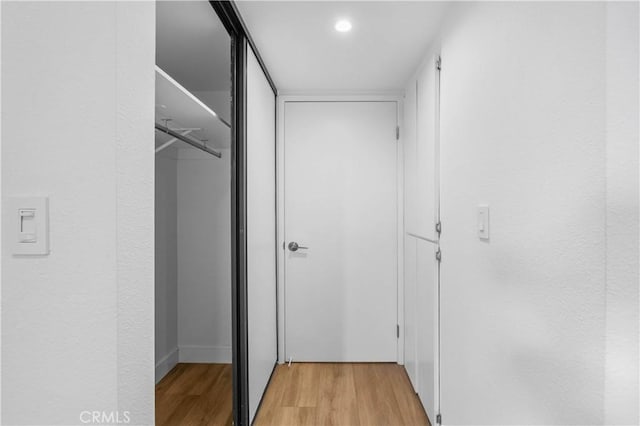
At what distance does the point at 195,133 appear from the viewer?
159 centimetres

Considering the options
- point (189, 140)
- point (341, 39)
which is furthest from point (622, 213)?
point (341, 39)

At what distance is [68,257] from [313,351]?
2.50 meters

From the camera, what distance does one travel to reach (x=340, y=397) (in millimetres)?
2410

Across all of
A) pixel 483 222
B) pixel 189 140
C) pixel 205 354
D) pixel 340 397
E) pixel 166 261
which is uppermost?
pixel 189 140

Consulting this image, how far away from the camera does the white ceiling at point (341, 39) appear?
68.6 inches

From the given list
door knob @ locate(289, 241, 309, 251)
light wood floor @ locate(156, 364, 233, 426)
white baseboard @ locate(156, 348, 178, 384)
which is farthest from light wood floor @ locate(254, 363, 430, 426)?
white baseboard @ locate(156, 348, 178, 384)

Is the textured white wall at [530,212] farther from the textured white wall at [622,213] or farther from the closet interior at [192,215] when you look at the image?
the closet interior at [192,215]

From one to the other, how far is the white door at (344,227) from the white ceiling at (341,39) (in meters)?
0.30

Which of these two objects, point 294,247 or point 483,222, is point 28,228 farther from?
point 294,247

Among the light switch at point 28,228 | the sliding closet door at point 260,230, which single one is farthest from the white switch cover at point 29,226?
the sliding closet door at point 260,230

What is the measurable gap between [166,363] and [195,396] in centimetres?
30

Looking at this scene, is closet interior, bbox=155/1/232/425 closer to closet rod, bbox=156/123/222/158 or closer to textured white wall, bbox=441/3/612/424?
closet rod, bbox=156/123/222/158

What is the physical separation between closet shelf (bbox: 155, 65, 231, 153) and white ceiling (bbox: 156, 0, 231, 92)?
9 centimetres

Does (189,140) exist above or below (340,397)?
above
